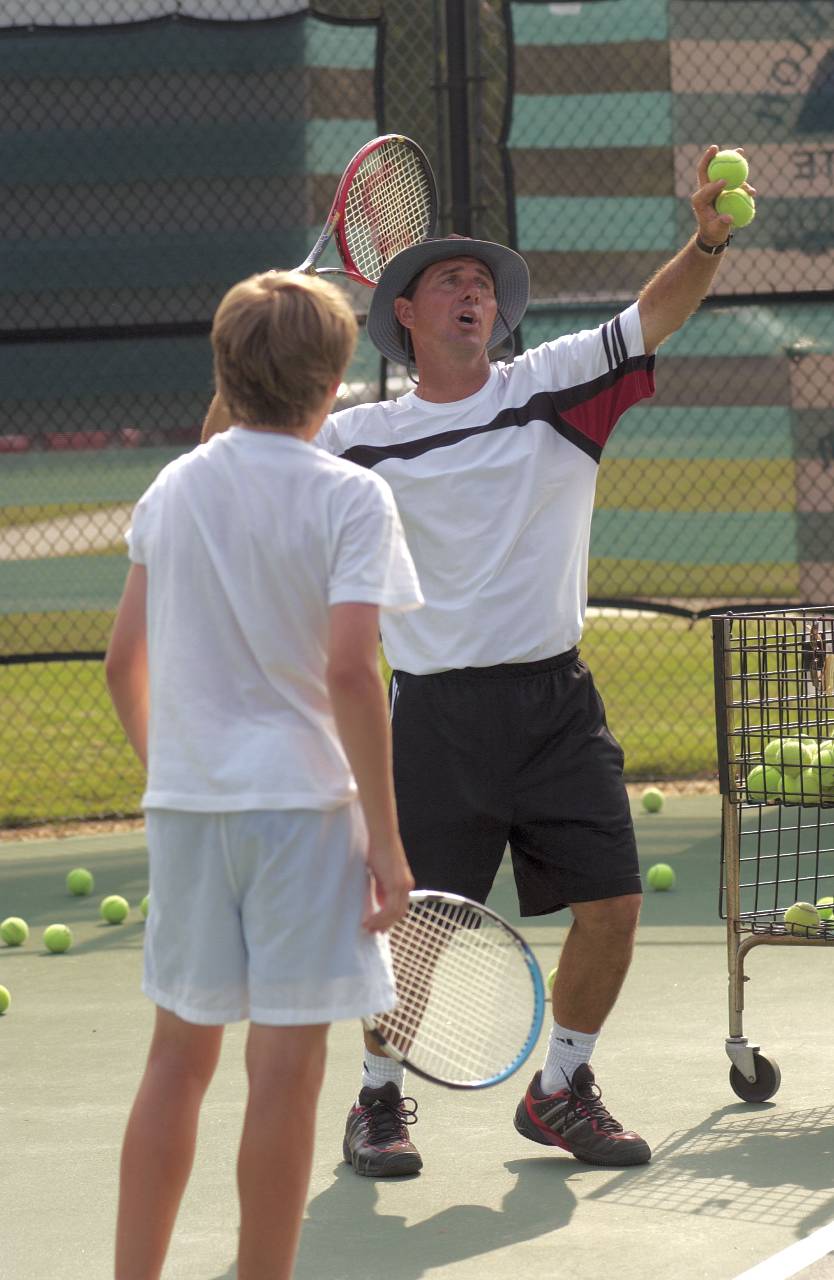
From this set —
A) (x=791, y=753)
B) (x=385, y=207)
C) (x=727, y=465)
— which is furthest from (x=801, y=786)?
(x=727, y=465)

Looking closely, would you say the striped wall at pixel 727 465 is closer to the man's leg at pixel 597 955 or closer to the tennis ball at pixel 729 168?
the tennis ball at pixel 729 168

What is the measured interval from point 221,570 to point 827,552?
5087mm

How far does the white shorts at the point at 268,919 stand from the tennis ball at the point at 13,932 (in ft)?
10.8

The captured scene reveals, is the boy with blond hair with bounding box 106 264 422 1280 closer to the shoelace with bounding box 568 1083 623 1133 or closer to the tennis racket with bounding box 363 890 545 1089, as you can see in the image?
the tennis racket with bounding box 363 890 545 1089

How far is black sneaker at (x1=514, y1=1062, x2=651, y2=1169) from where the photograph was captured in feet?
12.3

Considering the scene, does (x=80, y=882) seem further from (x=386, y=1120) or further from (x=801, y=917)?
(x=801, y=917)

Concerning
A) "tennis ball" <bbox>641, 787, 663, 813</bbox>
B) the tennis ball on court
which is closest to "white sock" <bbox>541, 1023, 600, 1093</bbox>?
the tennis ball on court

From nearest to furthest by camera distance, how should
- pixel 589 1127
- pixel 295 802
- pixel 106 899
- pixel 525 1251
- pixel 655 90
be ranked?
pixel 295 802 → pixel 525 1251 → pixel 589 1127 → pixel 106 899 → pixel 655 90

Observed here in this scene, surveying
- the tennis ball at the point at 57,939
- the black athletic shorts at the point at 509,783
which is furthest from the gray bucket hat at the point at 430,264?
the tennis ball at the point at 57,939

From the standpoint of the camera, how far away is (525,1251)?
332cm

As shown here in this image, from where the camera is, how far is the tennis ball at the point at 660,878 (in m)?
6.21

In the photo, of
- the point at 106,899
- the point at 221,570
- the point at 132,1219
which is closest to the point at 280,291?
the point at 221,570

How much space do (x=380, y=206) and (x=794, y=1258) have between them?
2.53 m

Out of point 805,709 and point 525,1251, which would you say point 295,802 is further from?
point 805,709
